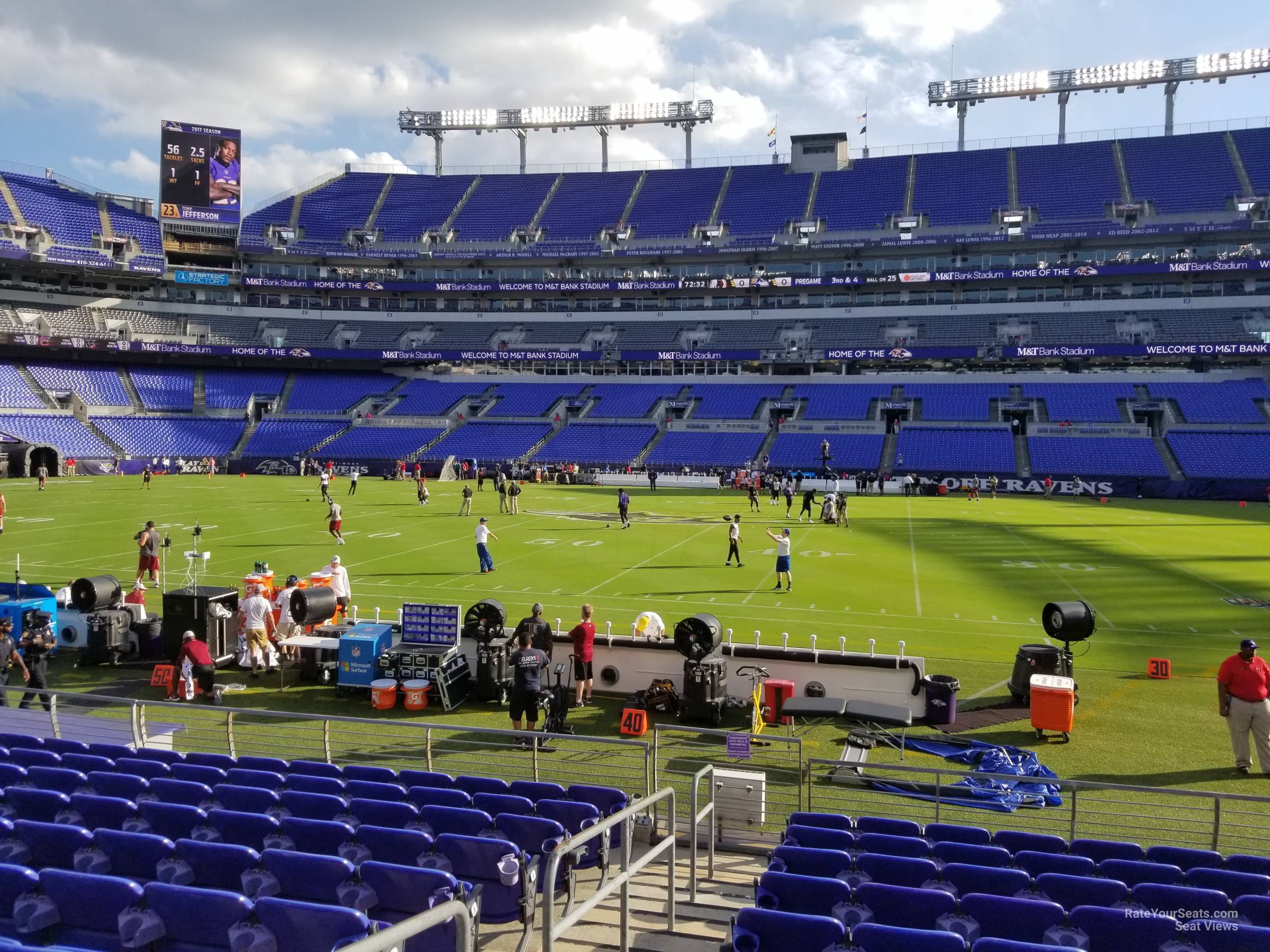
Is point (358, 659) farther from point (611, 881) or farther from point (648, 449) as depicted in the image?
point (648, 449)

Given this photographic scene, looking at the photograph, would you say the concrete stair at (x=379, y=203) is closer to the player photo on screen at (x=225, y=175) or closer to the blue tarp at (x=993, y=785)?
the player photo on screen at (x=225, y=175)

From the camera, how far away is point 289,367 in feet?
256

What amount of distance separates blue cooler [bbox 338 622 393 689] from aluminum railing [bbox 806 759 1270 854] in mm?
7347

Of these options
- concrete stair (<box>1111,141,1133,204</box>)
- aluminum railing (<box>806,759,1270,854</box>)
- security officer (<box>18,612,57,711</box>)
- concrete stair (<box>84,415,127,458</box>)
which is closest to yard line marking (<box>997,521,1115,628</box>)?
aluminum railing (<box>806,759,1270,854</box>)

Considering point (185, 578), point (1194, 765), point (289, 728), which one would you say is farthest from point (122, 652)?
point (1194, 765)

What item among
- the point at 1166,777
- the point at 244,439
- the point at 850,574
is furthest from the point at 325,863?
the point at 244,439

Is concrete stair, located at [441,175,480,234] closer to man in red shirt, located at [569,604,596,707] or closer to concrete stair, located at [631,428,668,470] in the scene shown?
concrete stair, located at [631,428,668,470]

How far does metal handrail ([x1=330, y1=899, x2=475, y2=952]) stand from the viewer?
3.07m

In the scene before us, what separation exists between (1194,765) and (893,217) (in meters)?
70.4

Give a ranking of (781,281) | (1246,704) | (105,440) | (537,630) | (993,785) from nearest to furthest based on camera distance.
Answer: (993,785) → (1246,704) → (537,630) → (105,440) → (781,281)

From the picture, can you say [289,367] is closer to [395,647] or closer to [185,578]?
[185,578]

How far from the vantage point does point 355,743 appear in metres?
11.8

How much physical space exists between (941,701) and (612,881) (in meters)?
8.72

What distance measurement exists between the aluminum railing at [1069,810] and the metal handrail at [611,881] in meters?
2.48
